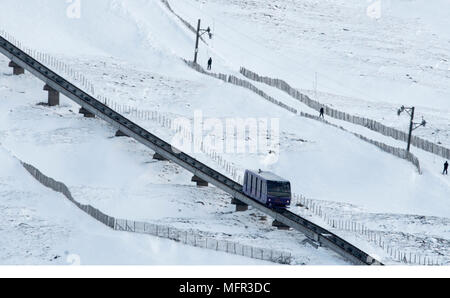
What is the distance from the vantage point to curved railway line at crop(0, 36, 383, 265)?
52.1 meters

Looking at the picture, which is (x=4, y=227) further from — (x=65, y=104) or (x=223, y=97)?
(x=223, y=97)

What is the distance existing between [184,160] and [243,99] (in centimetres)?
2116

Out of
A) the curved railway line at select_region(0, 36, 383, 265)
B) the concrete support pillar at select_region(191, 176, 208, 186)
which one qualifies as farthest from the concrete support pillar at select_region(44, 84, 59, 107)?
the concrete support pillar at select_region(191, 176, 208, 186)

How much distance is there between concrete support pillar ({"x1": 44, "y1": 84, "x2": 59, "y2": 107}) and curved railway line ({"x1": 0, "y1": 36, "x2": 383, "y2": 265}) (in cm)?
64

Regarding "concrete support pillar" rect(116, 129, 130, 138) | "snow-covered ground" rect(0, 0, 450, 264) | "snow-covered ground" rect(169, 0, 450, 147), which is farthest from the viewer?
"snow-covered ground" rect(169, 0, 450, 147)

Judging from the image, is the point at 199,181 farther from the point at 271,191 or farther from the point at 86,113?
the point at 86,113

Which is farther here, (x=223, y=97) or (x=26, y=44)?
(x=26, y=44)

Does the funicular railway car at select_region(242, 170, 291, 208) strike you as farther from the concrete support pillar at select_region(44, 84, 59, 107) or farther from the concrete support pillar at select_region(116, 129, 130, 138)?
the concrete support pillar at select_region(44, 84, 59, 107)

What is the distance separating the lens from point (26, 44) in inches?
3718

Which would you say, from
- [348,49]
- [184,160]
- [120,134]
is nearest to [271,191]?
[184,160]

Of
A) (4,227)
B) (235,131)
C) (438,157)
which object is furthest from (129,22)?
(4,227)

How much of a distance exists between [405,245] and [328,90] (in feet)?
168

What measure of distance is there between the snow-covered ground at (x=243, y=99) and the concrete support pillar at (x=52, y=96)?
2.71 ft

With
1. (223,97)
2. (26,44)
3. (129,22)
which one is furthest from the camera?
(129,22)
